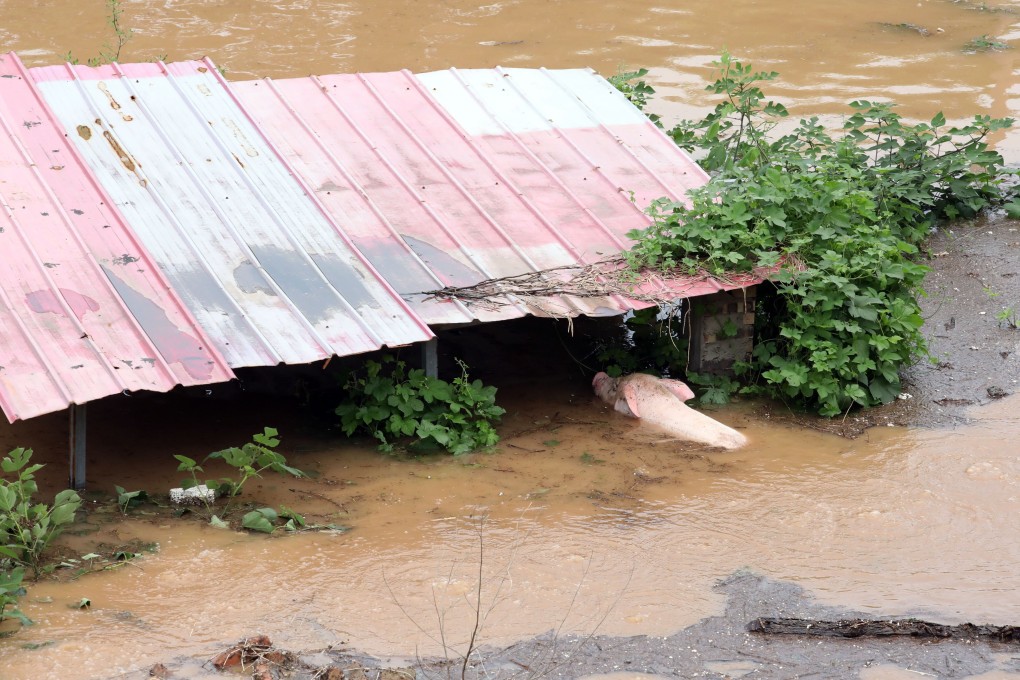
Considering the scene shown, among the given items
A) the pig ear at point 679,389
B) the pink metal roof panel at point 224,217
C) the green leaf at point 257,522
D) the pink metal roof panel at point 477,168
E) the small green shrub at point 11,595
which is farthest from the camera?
the pig ear at point 679,389

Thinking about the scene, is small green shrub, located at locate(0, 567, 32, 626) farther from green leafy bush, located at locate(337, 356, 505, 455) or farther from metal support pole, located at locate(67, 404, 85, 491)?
green leafy bush, located at locate(337, 356, 505, 455)

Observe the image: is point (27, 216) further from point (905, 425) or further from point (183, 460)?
point (905, 425)

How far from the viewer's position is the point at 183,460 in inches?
263

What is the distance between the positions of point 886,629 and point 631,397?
9.35 feet

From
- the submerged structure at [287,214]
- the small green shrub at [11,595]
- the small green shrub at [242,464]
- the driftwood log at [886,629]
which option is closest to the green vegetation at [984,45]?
the submerged structure at [287,214]

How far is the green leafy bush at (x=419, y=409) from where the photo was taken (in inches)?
298

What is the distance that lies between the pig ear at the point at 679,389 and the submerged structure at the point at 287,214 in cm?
74

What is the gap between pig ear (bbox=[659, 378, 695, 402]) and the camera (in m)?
8.19

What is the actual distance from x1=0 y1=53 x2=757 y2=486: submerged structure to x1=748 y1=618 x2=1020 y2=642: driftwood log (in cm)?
253

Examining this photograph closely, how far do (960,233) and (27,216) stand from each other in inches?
319

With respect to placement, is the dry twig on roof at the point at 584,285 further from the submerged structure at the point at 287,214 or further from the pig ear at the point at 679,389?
the pig ear at the point at 679,389

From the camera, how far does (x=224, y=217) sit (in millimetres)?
7598

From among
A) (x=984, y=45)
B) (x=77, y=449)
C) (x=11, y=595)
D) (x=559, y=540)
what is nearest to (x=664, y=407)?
(x=559, y=540)

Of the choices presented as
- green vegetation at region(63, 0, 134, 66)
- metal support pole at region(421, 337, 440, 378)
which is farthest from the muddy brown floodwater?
green vegetation at region(63, 0, 134, 66)
